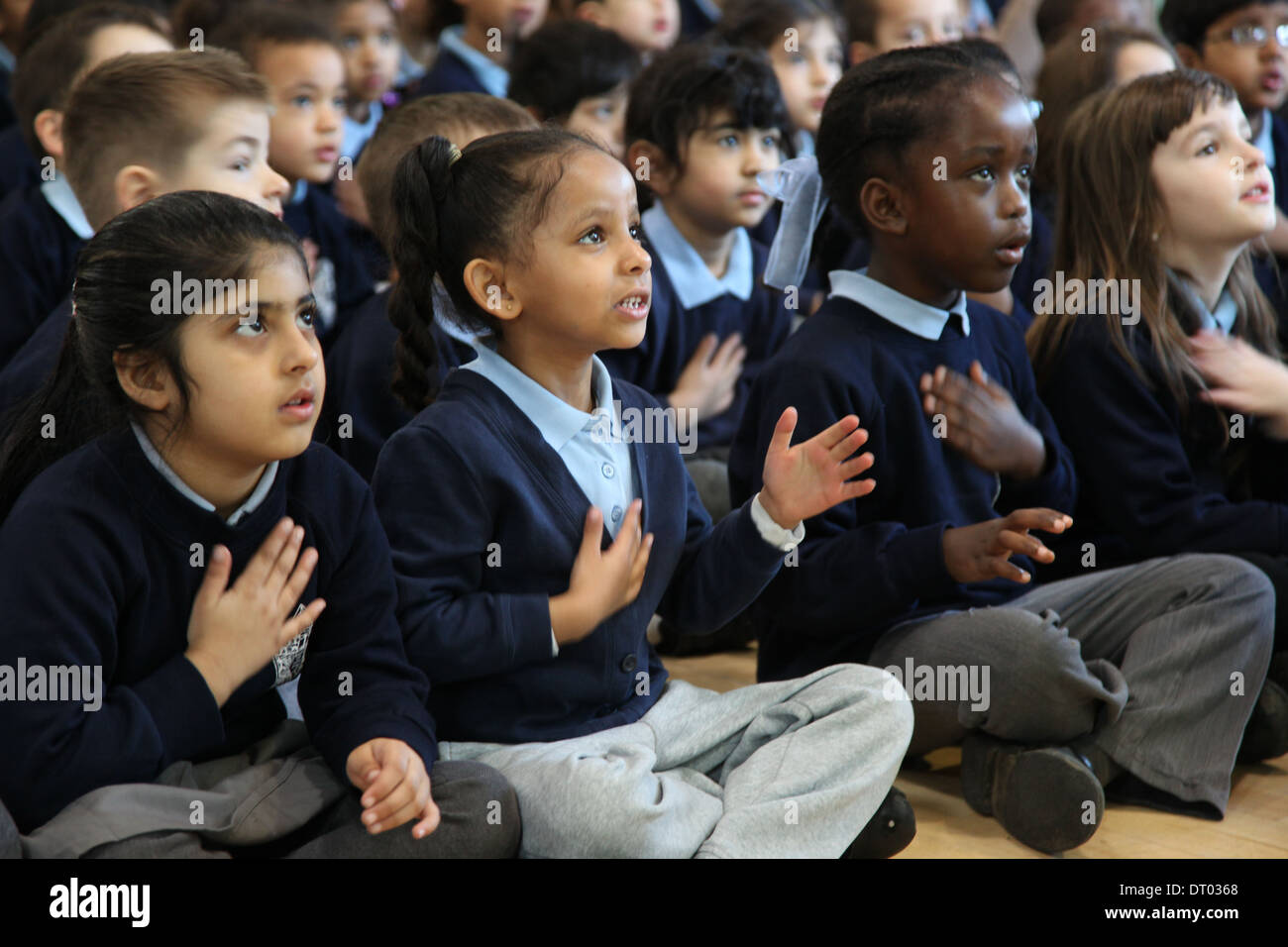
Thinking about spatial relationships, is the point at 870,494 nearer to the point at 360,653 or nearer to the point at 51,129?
the point at 360,653

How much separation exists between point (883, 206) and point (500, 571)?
66 cm

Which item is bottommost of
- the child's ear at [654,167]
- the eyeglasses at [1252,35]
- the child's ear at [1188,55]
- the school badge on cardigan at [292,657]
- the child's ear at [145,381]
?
the school badge on cardigan at [292,657]

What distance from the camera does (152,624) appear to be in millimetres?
1134

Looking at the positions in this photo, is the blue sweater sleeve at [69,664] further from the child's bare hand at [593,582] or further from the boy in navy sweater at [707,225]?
the boy in navy sweater at [707,225]

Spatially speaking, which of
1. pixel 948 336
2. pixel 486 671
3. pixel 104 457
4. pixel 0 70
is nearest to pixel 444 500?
pixel 486 671

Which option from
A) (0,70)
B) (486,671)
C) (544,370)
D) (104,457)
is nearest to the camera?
(104,457)

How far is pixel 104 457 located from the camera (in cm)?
112

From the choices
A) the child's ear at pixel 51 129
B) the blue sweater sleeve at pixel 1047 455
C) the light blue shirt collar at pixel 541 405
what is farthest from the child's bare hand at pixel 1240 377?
the child's ear at pixel 51 129

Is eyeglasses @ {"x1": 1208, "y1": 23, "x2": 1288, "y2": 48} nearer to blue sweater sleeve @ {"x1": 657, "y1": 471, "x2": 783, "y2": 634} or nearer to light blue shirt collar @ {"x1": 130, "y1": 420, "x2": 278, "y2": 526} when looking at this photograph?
blue sweater sleeve @ {"x1": 657, "y1": 471, "x2": 783, "y2": 634}

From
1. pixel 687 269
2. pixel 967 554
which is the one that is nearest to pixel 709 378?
pixel 687 269

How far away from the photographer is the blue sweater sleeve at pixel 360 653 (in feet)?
3.89

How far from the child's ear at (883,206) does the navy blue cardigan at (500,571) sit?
1.51 ft

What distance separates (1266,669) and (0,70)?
2.87 metres
